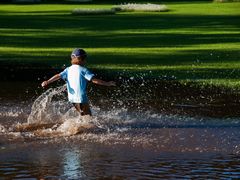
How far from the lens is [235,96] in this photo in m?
14.9

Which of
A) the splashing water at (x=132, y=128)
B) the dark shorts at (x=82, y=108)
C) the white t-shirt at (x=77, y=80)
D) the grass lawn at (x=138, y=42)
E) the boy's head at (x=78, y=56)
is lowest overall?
the splashing water at (x=132, y=128)

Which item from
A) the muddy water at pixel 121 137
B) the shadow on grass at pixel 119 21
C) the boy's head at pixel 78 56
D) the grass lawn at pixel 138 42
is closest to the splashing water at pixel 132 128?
the muddy water at pixel 121 137

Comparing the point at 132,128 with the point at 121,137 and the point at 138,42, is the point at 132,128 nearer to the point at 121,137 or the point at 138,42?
the point at 121,137

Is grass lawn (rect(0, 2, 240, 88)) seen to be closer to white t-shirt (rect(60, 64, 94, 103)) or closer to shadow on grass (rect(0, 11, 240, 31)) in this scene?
shadow on grass (rect(0, 11, 240, 31))

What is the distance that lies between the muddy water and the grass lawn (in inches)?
118

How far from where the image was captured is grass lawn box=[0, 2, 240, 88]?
19703 mm

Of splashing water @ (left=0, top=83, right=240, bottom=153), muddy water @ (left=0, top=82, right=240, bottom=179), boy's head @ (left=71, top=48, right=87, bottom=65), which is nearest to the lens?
muddy water @ (left=0, top=82, right=240, bottom=179)

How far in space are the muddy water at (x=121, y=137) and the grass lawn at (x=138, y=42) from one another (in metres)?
3.00

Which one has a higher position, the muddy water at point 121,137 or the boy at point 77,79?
the boy at point 77,79

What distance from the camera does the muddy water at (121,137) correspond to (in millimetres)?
8875

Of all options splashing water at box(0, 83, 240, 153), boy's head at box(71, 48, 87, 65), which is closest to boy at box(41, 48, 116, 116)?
boy's head at box(71, 48, 87, 65)

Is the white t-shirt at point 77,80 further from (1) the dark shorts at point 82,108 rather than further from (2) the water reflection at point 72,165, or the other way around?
(2) the water reflection at point 72,165

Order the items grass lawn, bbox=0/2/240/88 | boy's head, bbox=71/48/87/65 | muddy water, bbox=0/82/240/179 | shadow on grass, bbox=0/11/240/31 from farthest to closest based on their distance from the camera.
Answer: shadow on grass, bbox=0/11/240/31 → grass lawn, bbox=0/2/240/88 → boy's head, bbox=71/48/87/65 → muddy water, bbox=0/82/240/179

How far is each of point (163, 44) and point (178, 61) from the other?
5.11 metres
